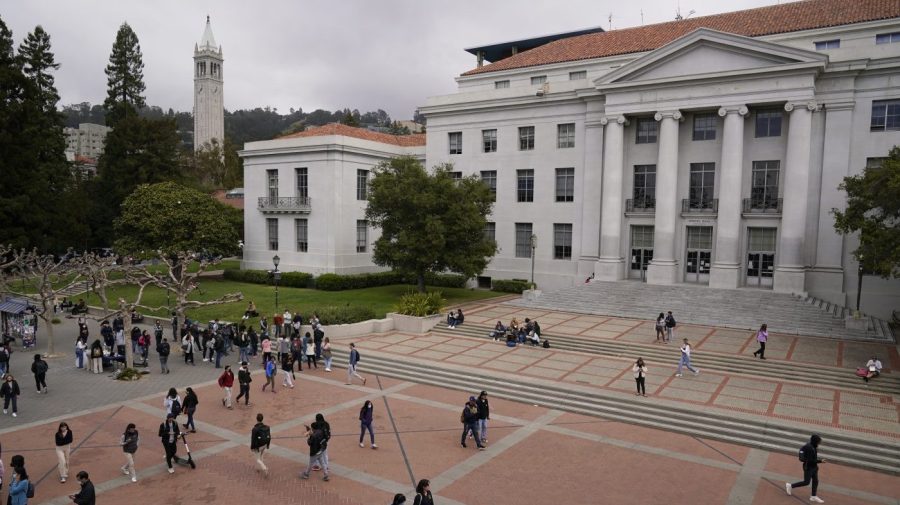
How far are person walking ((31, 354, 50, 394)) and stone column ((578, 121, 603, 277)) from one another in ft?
102

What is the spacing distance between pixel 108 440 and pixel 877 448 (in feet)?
66.1

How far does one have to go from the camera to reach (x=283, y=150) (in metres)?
47.9

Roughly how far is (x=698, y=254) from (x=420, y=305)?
61.5ft

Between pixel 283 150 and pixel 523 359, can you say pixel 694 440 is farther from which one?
pixel 283 150

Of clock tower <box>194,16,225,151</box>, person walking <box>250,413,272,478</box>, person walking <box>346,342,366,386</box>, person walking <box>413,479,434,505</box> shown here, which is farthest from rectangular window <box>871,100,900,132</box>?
clock tower <box>194,16,225,151</box>

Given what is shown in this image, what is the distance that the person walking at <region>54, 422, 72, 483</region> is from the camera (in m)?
13.1

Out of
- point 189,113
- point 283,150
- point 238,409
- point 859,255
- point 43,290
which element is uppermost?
point 189,113

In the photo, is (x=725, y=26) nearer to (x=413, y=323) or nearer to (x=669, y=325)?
(x=669, y=325)

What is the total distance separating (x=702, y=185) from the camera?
124ft

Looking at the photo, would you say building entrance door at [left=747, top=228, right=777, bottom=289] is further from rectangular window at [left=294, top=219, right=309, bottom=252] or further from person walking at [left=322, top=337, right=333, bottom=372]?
rectangular window at [left=294, top=219, right=309, bottom=252]

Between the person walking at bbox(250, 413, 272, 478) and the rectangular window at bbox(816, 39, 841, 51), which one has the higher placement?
the rectangular window at bbox(816, 39, 841, 51)

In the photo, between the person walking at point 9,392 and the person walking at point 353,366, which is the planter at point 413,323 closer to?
the person walking at point 353,366

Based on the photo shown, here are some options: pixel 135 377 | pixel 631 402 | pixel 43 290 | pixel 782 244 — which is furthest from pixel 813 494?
pixel 43 290

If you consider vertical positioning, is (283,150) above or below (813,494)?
above
